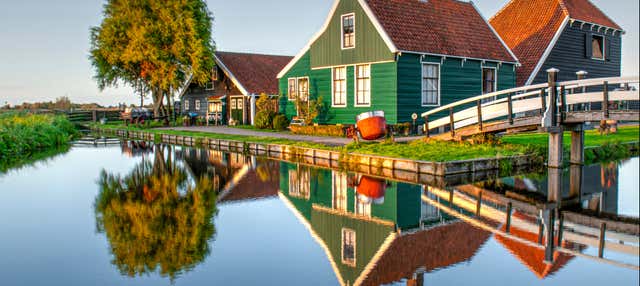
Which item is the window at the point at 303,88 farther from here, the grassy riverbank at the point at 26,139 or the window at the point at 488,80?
the grassy riverbank at the point at 26,139

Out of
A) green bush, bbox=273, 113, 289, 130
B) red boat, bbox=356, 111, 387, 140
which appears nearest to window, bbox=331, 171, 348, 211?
red boat, bbox=356, 111, 387, 140

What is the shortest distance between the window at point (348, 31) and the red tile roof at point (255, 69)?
40.4ft

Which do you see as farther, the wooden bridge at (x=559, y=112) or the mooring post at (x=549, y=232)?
the wooden bridge at (x=559, y=112)

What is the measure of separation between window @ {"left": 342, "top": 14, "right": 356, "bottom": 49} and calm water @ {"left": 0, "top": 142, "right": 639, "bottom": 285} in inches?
390

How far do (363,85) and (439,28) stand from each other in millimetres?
4199

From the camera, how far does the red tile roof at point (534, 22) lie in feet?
88.1

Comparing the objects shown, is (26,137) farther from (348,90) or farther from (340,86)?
(348,90)

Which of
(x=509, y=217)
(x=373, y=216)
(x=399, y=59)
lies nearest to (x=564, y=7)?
(x=399, y=59)

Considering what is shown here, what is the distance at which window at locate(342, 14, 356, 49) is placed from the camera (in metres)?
23.2

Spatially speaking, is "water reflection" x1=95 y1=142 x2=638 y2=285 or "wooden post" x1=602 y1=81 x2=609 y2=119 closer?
"water reflection" x1=95 y1=142 x2=638 y2=285

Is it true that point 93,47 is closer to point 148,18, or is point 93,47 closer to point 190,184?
point 148,18

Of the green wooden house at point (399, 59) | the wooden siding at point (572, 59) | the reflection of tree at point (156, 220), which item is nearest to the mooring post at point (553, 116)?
the green wooden house at point (399, 59)

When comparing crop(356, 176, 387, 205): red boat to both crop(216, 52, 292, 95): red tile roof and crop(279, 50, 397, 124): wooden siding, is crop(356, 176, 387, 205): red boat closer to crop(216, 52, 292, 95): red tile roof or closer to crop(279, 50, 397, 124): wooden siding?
crop(279, 50, 397, 124): wooden siding

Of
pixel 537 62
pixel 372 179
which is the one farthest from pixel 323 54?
pixel 372 179
